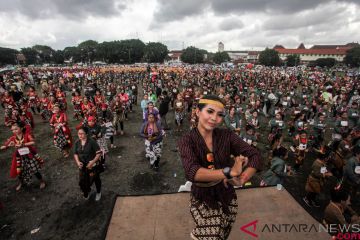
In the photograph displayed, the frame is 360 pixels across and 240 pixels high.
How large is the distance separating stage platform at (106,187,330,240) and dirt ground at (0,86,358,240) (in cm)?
40

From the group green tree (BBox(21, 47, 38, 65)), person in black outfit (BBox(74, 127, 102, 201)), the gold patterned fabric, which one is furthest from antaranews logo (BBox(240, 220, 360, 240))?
green tree (BBox(21, 47, 38, 65))

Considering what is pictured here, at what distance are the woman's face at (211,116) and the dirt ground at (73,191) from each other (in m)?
3.02

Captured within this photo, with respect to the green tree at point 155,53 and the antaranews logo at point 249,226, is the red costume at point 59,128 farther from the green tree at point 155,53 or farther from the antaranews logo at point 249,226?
the green tree at point 155,53

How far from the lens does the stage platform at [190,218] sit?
3.67 metres

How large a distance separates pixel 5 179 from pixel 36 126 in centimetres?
603

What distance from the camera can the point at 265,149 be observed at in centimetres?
899

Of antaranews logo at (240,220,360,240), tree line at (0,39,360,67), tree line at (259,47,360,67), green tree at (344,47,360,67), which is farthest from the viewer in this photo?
tree line at (0,39,360,67)

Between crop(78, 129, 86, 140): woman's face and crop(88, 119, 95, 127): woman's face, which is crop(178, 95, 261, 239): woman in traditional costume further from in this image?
crop(88, 119, 95, 127): woman's face

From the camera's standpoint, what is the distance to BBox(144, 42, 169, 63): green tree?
302ft

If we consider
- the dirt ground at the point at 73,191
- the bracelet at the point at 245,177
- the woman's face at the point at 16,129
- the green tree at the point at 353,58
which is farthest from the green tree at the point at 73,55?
the bracelet at the point at 245,177

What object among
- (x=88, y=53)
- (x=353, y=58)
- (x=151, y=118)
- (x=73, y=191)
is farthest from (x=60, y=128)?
(x=88, y=53)

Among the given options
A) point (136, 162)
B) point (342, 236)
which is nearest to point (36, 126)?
point (136, 162)

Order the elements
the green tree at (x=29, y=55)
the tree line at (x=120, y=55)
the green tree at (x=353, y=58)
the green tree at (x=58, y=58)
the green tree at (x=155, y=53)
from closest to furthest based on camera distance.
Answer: the green tree at (x=353, y=58), the tree line at (x=120, y=55), the green tree at (x=29, y=55), the green tree at (x=155, y=53), the green tree at (x=58, y=58)

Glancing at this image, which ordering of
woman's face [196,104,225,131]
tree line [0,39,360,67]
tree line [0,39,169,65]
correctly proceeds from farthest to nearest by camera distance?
tree line [0,39,169,65] → tree line [0,39,360,67] → woman's face [196,104,225,131]
